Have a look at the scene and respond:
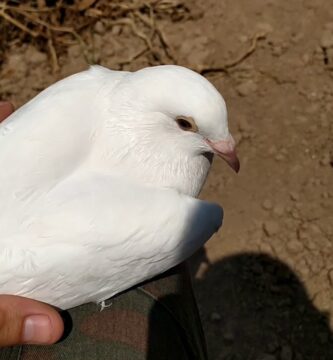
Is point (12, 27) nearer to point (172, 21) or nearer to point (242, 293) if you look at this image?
point (172, 21)

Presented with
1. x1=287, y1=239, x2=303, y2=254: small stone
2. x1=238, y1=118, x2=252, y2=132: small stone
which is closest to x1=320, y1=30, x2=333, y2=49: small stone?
x1=238, y1=118, x2=252, y2=132: small stone

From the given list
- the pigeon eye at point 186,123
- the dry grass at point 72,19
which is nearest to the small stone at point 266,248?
the pigeon eye at point 186,123

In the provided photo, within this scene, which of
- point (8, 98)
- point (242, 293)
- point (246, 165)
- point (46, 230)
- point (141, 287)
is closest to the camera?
point (46, 230)

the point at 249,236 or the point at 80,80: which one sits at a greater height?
the point at 80,80

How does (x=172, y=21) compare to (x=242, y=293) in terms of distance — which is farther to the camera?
(x=172, y=21)

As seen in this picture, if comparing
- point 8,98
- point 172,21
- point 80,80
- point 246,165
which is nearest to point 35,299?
point 80,80

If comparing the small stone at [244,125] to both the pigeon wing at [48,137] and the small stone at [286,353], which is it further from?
the pigeon wing at [48,137]

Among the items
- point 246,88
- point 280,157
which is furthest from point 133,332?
point 246,88
